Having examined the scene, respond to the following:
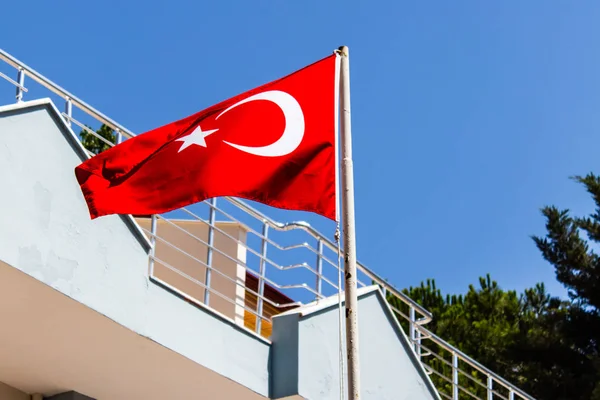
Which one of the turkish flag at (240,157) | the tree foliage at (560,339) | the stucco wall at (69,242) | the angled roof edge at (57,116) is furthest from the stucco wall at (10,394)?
the tree foliage at (560,339)

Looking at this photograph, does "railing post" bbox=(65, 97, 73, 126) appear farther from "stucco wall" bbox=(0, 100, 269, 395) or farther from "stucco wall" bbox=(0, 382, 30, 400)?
"stucco wall" bbox=(0, 382, 30, 400)

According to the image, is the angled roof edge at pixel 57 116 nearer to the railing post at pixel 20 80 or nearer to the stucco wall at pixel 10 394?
the railing post at pixel 20 80

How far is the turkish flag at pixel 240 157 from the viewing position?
6684mm

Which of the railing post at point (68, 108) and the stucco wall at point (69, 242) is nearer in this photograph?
the stucco wall at point (69, 242)

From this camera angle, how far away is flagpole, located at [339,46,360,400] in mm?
5969

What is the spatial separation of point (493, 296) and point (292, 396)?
2173 cm

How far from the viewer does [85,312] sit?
7.71 meters

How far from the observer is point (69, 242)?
24.7 ft

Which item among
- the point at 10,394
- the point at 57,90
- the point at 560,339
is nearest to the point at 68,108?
the point at 57,90

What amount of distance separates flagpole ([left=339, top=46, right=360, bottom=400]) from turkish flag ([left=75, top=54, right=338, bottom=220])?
0.11 metres

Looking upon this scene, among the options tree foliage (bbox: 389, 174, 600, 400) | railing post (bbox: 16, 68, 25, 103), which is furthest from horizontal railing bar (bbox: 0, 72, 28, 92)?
tree foliage (bbox: 389, 174, 600, 400)

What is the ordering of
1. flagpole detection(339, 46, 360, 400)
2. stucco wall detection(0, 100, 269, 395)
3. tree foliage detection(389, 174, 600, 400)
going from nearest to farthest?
flagpole detection(339, 46, 360, 400), stucco wall detection(0, 100, 269, 395), tree foliage detection(389, 174, 600, 400)

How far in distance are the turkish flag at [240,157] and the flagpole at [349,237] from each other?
0.11 m

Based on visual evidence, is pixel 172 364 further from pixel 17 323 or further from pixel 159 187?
pixel 159 187
